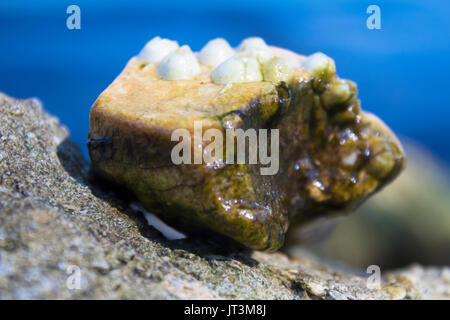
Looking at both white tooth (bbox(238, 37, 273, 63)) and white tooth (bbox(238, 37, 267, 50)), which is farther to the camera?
white tooth (bbox(238, 37, 267, 50))

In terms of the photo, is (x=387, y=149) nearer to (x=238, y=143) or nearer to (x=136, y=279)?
(x=238, y=143)

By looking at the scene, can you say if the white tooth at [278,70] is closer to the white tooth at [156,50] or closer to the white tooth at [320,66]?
the white tooth at [320,66]

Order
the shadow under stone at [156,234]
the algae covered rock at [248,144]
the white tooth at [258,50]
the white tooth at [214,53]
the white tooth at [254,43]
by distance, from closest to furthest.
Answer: the algae covered rock at [248,144]
the shadow under stone at [156,234]
the white tooth at [258,50]
the white tooth at [214,53]
the white tooth at [254,43]

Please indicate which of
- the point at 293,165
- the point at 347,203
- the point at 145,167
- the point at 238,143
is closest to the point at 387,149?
the point at 347,203


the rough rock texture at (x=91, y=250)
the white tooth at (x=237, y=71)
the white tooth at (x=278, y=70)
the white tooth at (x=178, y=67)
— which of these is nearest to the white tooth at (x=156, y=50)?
the white tooth at (x=178, y=67)

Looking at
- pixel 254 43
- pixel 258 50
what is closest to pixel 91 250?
pixel 258 50

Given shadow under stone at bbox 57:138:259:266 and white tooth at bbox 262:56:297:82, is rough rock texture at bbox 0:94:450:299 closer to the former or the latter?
shadow under stone at bbox 57:138:259:266

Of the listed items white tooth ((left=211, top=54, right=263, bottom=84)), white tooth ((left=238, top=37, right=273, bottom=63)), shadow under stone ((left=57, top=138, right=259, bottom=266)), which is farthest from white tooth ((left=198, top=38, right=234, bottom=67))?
shadow under stone ((left=57, top=138, right=259, bottom=266))

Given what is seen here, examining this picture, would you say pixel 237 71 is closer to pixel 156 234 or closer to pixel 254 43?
pixel 254 43
